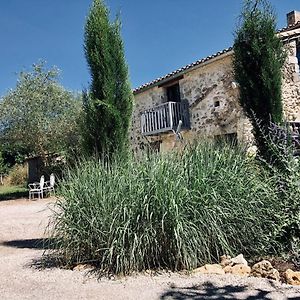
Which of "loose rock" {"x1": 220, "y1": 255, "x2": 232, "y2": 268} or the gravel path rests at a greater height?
"loose rock" {"x1": 220, "y1": 255, "x2": 232, "y2": 268}

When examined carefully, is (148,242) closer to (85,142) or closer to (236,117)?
(85,142)

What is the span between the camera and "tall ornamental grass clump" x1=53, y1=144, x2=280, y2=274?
14.2ft

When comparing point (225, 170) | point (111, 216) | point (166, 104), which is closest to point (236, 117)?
point (166, 104)

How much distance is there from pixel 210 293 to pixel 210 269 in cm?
61

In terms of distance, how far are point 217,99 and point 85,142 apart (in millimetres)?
9601

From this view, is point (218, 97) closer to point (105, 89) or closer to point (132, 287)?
point (105, 89)

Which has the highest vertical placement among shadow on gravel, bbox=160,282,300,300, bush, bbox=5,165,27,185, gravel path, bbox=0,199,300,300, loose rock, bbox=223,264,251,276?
bush, bbox=5,165,27,185

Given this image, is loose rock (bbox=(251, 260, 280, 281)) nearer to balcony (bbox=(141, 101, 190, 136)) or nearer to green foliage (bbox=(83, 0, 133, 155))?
green foliage (bbox=(83, 0, 133, 155))

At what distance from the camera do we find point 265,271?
3.94 m

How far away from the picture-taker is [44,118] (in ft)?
59.4

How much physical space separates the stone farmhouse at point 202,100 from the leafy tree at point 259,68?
21.5 ft

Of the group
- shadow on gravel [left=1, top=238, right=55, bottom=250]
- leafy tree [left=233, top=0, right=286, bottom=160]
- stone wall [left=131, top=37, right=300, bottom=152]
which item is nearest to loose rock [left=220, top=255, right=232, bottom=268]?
leafy tree [left=233, top=0, right=286, bottom=160]

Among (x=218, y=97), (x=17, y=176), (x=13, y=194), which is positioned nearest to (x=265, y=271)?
(x=218, y=97)

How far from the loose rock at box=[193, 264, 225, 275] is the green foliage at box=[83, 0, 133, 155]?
2722 millimetres
